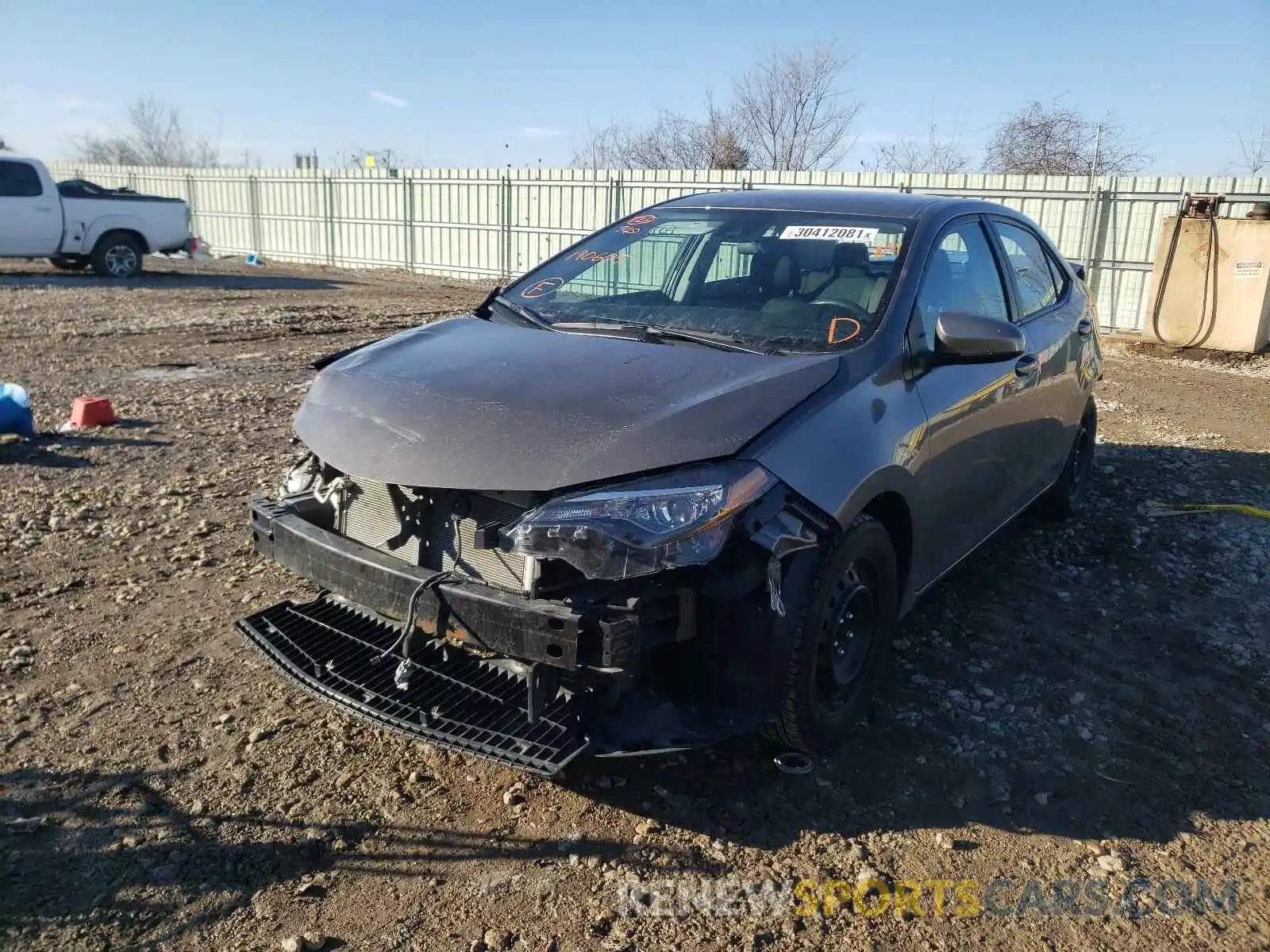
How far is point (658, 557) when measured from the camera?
8.21ft

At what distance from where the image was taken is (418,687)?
9.41 feet

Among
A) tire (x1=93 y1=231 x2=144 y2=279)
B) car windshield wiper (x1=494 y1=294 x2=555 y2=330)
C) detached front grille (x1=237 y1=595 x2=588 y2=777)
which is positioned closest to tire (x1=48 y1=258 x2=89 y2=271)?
tire (x1=93 y1=231 x2=144 y2=279)

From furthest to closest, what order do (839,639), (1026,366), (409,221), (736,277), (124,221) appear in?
1. (409,221)
2. (124,221)
3. (1026,366)
4. (736,277)
5. (839,639)

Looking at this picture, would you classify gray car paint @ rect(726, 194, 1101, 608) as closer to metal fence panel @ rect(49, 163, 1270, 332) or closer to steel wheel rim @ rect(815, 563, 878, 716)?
steel wheel rim @ rect(815, 563, 878, 716)

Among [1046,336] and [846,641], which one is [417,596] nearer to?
[846,641]

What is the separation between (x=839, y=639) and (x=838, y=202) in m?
1.95

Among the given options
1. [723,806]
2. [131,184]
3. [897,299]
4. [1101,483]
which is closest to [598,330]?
[897,299]

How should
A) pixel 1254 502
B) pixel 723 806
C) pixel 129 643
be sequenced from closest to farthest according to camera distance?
1. pixel 723 806
2. pixel 129 643
3. pixel 1254 502

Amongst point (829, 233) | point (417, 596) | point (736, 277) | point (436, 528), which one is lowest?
point (417, 596)

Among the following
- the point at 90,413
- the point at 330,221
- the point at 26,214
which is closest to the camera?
the point at 90,413

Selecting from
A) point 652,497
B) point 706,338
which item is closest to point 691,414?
point 652,497

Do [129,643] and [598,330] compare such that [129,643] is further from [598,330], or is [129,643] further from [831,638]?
[831,638]

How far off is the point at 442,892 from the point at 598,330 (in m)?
1.98

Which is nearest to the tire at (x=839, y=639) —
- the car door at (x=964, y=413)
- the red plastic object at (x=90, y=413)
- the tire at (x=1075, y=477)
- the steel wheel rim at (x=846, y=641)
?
the steel wheel rim at (x=846, y=641)
